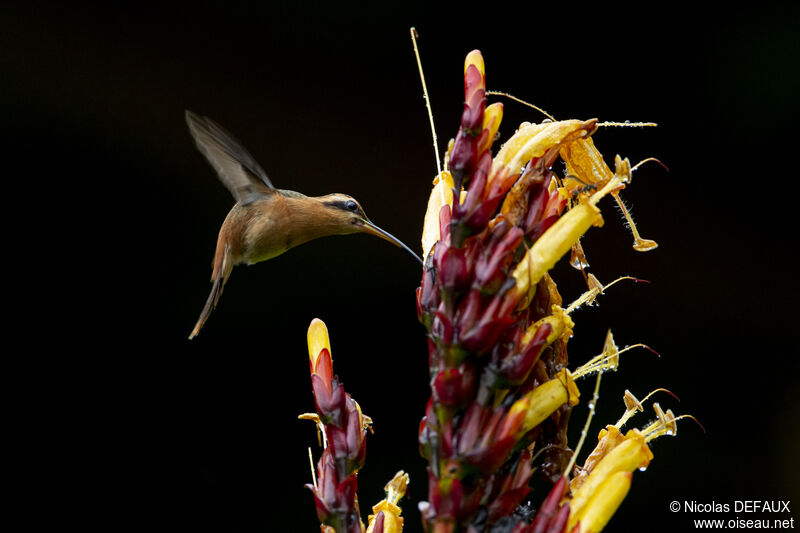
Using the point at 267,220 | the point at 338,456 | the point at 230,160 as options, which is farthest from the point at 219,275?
the point at 338,456

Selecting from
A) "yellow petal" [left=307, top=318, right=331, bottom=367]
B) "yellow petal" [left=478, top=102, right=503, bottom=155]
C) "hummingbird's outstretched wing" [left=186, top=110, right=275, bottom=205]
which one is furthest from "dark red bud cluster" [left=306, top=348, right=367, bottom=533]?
"hummingbird's outstretched wing" [left=186, top=110, right=275, bottom=205]

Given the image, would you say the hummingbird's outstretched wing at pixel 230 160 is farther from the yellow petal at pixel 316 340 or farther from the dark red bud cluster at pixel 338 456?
the dark red bud cluster at pixel 338 456

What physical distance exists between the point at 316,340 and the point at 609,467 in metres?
0.44

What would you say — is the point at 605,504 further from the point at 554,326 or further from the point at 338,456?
the point at 338,456

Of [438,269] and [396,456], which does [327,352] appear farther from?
[396,456]

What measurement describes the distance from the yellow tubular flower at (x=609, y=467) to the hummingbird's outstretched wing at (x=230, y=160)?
1.29 meters

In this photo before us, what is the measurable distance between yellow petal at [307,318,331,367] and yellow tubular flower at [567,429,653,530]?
0.40 m

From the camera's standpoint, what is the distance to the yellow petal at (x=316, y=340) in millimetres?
1236

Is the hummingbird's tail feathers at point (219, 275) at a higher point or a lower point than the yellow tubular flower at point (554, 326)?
lower

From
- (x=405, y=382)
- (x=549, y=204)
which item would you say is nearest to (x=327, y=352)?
(x=549, y=204)

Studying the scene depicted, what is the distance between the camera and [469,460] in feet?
3.26

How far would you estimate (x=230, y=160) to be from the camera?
221 centimetres

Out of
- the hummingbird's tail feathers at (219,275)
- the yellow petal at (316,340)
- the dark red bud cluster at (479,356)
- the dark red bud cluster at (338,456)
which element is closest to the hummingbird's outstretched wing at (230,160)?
the hummingbird's tail feathers at (219,275)

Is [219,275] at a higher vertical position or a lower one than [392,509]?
higher
